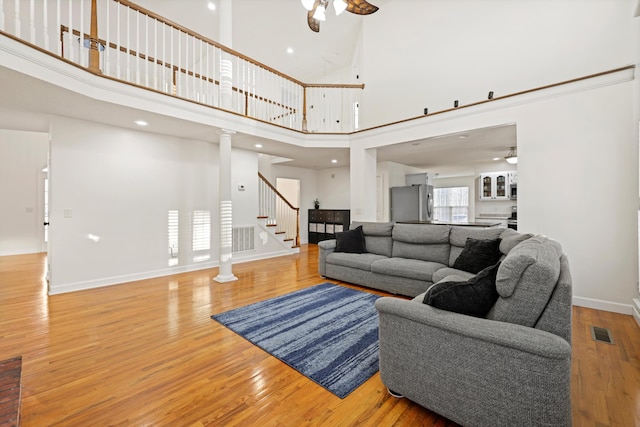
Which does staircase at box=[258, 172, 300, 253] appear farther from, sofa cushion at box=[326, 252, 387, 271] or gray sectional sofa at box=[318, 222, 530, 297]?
sofa cushion at box=[326, 252, 387, 271]

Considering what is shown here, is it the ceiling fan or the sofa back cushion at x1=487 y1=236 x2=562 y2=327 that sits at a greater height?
the ceiling fan

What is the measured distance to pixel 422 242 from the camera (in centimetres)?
394

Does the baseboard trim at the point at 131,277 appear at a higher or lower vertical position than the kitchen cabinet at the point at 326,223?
lower

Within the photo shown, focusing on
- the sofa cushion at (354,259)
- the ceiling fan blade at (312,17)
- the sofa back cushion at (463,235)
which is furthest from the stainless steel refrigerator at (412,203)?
the ceiling fan blade at (312,17)

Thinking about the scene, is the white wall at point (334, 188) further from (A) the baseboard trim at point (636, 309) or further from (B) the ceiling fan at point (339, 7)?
(A) the baseboard trim at point (636, 309)

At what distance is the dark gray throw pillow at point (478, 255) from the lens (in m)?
3.00

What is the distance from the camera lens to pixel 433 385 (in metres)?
1.53

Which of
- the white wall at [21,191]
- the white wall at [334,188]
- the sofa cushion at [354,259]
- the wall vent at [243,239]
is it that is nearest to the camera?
the sofa cushion at [354,259]

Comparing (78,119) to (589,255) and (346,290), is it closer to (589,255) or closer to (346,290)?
(346,290)

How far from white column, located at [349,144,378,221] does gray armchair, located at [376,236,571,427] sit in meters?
4.00

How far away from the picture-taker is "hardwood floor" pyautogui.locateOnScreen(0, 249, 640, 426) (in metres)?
1.61

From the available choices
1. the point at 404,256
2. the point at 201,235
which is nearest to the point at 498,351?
the point at 404,256

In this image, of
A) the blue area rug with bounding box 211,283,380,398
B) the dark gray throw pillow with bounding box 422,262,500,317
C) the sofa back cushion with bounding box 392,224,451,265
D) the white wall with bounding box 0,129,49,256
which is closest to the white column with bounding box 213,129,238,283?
the blue area rug with bounding box 211,283,380,398

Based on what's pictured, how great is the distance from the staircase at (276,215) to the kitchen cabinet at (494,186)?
545cm
